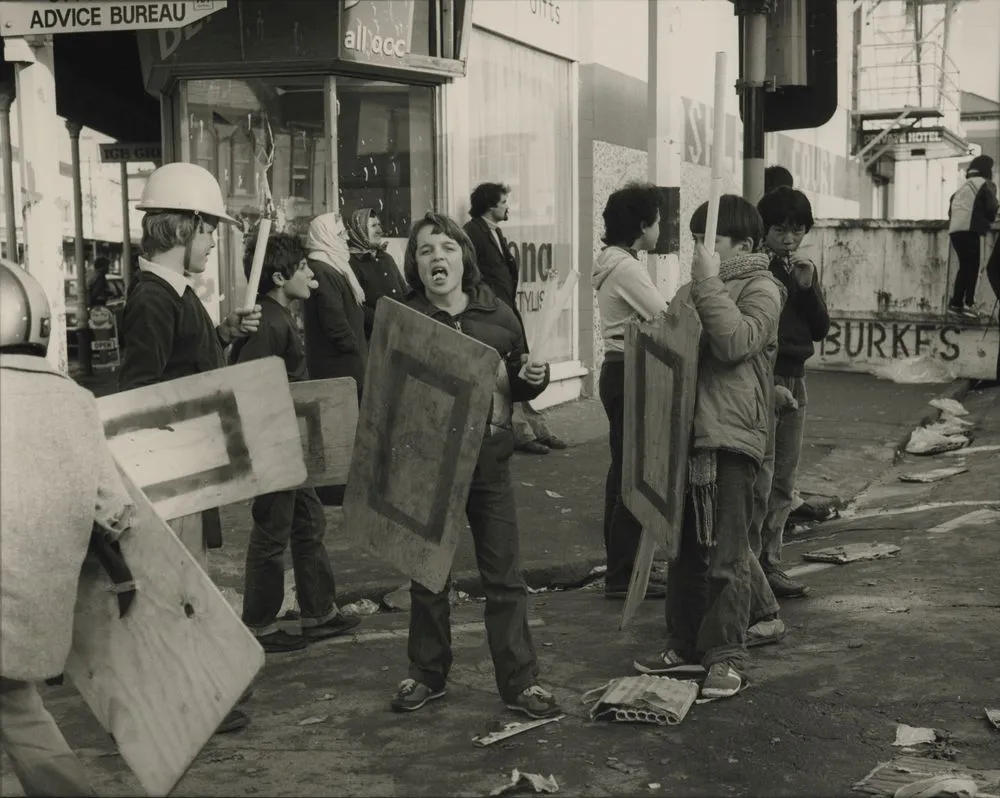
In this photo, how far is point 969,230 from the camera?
578 inches

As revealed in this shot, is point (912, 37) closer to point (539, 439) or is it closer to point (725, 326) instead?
point (539, 439)

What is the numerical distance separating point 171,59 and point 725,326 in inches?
261

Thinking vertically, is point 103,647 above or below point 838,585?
above

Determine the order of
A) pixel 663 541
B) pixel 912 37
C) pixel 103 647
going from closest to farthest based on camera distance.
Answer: pixel 103 647, pixel 663 541, pixel 912 37

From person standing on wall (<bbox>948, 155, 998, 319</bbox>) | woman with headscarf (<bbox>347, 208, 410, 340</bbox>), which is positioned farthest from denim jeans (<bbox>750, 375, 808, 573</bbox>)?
person standing on wall (<bbox>948, 155, 998, 319</bbox>)

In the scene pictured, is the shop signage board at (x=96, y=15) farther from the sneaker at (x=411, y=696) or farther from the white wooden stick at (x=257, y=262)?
the sneaker at (x=411, y=696)

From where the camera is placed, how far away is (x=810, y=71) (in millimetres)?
7797

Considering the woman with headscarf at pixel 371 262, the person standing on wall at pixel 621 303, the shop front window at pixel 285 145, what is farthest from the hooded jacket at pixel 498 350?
the shop front window at pixel 285 145

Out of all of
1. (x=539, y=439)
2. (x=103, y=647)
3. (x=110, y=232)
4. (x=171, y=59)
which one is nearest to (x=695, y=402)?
(x=103, y=647)

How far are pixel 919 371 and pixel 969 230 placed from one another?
155cm

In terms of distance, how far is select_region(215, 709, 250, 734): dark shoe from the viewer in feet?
16.2

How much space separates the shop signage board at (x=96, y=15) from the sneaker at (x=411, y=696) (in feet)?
13.9

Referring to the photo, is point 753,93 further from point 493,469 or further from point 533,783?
point 533,783

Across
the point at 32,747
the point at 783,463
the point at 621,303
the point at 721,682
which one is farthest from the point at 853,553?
the point at 32,747
